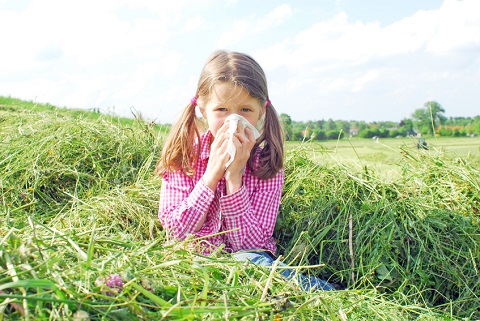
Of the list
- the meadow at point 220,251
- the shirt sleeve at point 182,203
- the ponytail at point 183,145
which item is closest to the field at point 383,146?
the meadow at point 220,251

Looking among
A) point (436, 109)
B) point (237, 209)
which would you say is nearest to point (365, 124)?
point (436, 109)

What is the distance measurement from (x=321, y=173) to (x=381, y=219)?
0.49 m

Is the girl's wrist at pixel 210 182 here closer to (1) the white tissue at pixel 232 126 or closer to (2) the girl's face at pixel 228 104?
(1) the white tissue at pixel 232 126

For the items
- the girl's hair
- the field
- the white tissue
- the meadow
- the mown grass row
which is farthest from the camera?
the field

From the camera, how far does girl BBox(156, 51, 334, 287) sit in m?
2.31

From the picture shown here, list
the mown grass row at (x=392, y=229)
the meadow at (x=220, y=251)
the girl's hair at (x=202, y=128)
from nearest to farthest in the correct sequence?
the meadow at (x=220, y=251) < the girl's hair at (x=202, y=128) < the mown grass row at (x=392, y=229)

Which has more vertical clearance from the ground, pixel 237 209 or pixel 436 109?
pixel 436 109

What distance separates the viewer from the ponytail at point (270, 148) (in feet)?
8.27

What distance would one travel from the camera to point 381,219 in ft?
8.82

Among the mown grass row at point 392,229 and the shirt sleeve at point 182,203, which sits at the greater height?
the shirt sleeve at point 182,203

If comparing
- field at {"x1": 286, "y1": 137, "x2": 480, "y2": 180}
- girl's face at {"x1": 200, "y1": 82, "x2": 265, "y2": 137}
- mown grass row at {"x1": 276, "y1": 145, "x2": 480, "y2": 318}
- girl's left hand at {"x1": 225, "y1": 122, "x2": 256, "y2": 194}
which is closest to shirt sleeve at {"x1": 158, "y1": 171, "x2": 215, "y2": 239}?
girl's left hand at {"x1": 225, "y1": 122, "x2": 256, "y2": 194}

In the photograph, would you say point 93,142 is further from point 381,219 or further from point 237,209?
point 381,219

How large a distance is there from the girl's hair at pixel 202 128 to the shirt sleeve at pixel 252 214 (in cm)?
8

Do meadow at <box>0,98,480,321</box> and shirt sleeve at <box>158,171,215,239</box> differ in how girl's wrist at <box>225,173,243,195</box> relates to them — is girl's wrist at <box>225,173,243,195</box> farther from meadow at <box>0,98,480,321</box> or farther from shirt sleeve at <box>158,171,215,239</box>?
meadow at <box>0,98,480,321</box>
